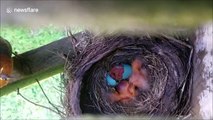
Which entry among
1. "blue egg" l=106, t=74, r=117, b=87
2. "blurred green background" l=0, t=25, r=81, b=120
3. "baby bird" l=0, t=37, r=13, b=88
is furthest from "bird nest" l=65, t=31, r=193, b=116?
"blurred green background" l=0, t=25, r=81, b=120

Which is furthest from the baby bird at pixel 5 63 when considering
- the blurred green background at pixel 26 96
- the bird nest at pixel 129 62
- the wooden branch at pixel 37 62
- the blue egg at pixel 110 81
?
the blurred green background at pixel 26 96

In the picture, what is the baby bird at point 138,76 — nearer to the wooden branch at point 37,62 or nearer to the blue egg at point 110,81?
the blue egg at point 110,81

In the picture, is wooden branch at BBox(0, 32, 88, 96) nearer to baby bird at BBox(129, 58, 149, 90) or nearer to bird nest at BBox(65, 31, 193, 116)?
bird nest at BBox(65, 31, 193, 116)

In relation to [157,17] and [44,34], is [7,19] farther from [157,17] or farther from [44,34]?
[44,34]

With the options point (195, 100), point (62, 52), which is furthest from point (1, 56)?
point (195, 100)

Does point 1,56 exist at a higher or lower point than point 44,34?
lower

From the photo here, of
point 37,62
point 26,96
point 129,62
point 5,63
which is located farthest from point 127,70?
point 26,96
